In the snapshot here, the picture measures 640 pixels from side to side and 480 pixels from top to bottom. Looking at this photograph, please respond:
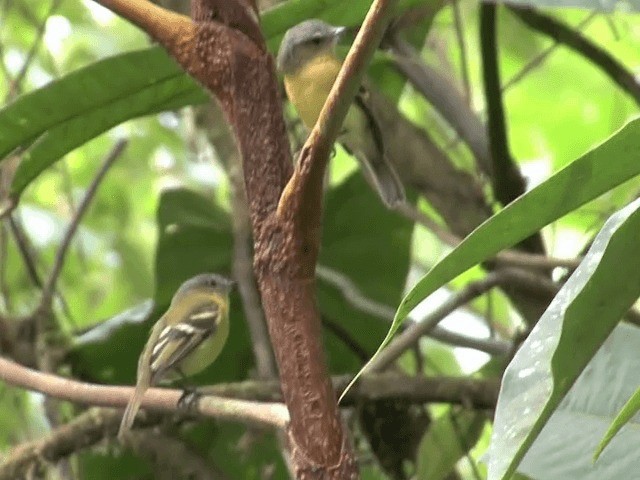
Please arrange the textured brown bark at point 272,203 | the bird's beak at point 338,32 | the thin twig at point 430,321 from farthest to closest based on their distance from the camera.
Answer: the bird's beak at point 338,32 < the thin twig at point 430,321 < the textured brown bark at point 272,203

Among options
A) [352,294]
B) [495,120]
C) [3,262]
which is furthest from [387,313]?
[3,262]

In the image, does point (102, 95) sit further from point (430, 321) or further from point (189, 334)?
point (189, 334)

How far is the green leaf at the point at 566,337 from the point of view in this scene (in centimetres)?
42

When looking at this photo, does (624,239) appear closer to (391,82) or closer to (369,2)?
(369,2)

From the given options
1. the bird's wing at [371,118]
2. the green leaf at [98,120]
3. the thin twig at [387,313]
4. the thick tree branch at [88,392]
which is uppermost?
the green leaf at [98,120]

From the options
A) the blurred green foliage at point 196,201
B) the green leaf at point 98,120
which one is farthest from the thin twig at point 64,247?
the green leaf at point 98,120

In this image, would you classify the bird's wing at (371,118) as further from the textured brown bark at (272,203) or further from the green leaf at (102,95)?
the textured brown bark at (272,203)

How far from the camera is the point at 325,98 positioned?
1354mm

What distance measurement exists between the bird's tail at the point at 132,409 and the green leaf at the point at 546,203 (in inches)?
17.1

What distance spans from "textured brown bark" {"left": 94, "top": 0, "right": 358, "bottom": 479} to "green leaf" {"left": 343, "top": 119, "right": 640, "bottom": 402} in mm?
72

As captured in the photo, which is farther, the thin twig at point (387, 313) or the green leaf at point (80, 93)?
the thin twig at point (387, 313)

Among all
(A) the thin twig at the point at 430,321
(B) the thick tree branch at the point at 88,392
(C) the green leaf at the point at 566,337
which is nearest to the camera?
(C) the green leaf at the point at 566,337

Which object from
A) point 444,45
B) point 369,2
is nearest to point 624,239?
point 369,2

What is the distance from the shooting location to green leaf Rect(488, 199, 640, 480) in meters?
0.42
